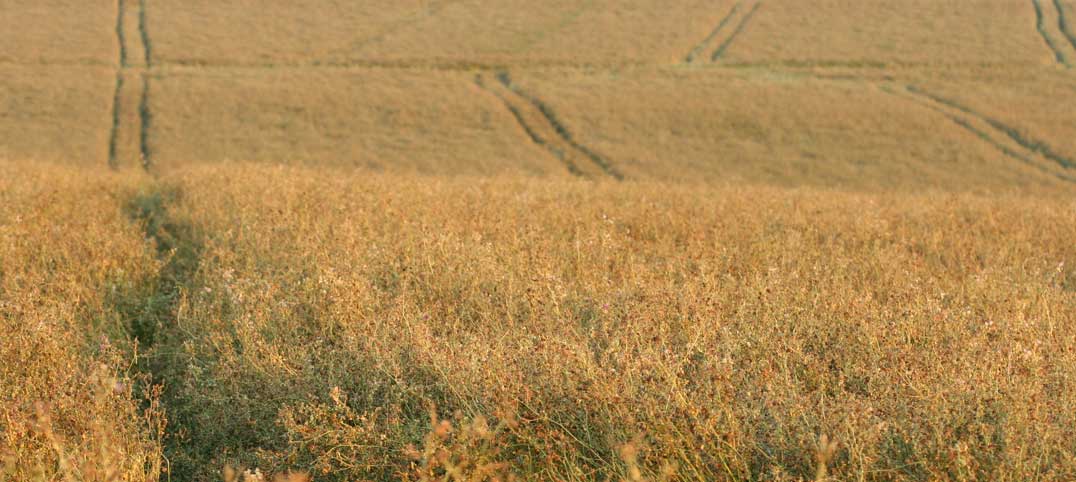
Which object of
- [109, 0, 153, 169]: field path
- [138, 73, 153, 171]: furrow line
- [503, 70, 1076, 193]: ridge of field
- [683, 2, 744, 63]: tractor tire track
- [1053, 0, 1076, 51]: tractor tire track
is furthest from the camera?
[1053, 0, 1076, 51]: tractor tire track

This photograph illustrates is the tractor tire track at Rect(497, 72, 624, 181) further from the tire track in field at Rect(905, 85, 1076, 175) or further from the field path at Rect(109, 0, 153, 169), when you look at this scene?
the tire track in field at Rect(905, 85, 1076, 175)

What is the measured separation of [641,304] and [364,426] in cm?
156

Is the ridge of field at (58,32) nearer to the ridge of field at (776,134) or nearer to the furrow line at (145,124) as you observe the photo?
the furrow line at (145,124)

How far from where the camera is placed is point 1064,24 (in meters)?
39.3

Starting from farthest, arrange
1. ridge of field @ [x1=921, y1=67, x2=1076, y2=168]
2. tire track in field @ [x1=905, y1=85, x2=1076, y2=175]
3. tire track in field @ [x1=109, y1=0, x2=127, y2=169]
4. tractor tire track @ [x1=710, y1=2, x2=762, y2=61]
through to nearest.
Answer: tractor tire track @ [x1=710, y1=2, x2=762, y2=61] → ridge of field @ [x1=921, y1=67, x2=1076, y2=168] → tire track in field @ [x1=905, y1=85, x2=1076, y2=175] → tire track in field @ [x1=109, y1=0, x2=127, y2=169]

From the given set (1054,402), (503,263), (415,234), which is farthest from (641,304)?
(415,234)

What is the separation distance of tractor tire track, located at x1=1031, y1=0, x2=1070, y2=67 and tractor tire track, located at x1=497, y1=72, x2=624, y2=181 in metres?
20.1

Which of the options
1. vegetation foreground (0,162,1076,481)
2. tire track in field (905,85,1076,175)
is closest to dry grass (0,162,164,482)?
vegetation foreground (0,162,1076,481)

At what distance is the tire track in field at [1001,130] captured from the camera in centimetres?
2333

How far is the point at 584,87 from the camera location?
29641 mm

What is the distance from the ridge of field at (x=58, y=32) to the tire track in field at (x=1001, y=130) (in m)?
27.2

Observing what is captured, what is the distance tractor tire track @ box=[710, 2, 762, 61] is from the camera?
3569 centimetres

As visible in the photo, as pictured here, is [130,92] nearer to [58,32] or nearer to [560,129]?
[58,32]

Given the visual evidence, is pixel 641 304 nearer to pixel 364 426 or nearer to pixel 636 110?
pixel 364 426
